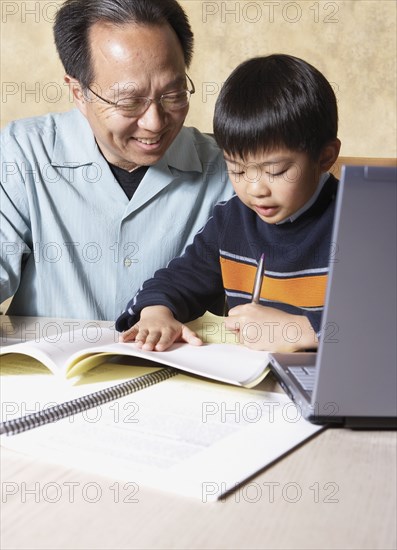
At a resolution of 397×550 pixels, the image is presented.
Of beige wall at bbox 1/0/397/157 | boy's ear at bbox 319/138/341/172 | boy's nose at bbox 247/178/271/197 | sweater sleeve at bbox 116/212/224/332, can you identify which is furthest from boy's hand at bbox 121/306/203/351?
beige wall at bbox 1/0/397/157

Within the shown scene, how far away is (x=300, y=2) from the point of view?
11.1ft

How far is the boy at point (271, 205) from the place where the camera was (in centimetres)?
133

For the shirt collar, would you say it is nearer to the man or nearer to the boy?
the boy

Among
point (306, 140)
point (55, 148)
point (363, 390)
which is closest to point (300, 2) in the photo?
point (55, 148)

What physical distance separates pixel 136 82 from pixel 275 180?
0.38m

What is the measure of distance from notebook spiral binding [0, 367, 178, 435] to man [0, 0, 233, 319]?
0.74 meters

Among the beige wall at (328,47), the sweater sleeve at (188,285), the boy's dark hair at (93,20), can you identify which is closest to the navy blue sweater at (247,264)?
the sweater sleeve at (188,285)

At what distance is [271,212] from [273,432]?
2.17 ft

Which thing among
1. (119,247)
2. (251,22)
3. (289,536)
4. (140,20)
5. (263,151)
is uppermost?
(251,22)

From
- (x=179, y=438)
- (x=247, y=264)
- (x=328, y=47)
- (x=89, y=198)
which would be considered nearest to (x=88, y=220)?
(x=89, y=198)

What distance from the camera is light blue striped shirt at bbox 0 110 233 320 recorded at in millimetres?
1718

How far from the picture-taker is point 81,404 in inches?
33.3

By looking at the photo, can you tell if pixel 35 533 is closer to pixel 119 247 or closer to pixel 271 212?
pixel 271 212

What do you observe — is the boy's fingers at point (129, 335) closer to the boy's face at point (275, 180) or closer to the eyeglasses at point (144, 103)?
the boy's face at point (275, 180)
